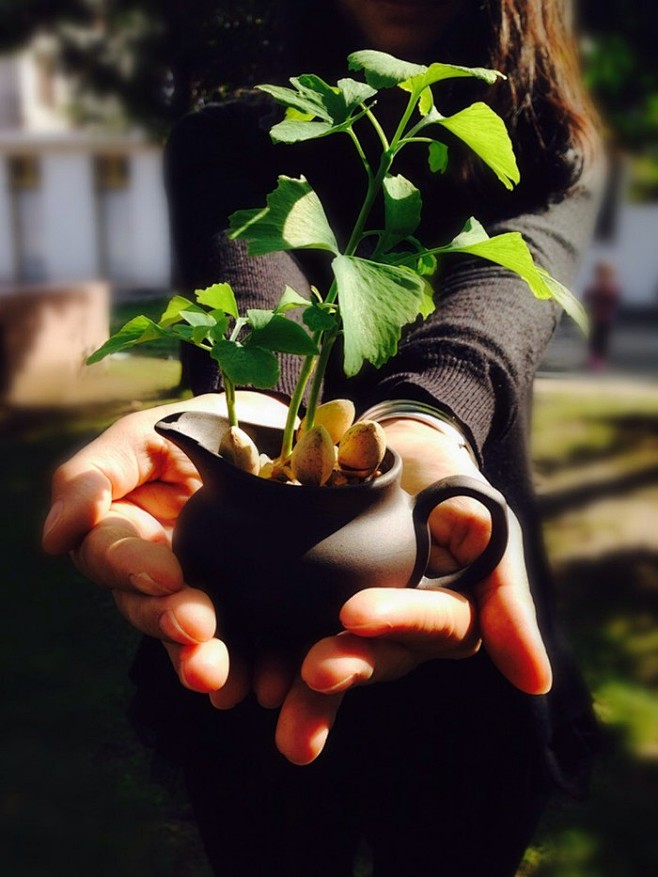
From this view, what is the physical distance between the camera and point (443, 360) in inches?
28.0

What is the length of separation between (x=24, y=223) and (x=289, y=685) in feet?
4.36

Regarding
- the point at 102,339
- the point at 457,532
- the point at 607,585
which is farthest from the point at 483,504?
the point at 607,585

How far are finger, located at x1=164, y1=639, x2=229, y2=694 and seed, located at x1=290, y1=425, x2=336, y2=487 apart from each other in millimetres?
105

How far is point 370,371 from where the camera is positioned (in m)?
0.83

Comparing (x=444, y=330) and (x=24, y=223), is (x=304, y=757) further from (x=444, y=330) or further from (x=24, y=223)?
(x=24, y=223)

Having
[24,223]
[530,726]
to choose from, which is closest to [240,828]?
[530,726]

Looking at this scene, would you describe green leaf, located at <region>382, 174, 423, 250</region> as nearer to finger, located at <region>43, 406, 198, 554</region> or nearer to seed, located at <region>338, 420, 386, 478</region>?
seed, located at <region>338, 420, 386, 478</region>

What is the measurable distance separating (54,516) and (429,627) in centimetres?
24

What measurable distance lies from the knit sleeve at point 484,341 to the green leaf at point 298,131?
256mm

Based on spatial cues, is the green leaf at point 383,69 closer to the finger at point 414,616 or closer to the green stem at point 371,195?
the green stem at point 371,195

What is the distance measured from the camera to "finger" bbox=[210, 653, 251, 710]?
54cm

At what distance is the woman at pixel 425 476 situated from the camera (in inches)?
24.4

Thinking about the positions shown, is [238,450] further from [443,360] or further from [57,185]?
[57,185]

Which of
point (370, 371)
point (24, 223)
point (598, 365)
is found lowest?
point (598, 365)
